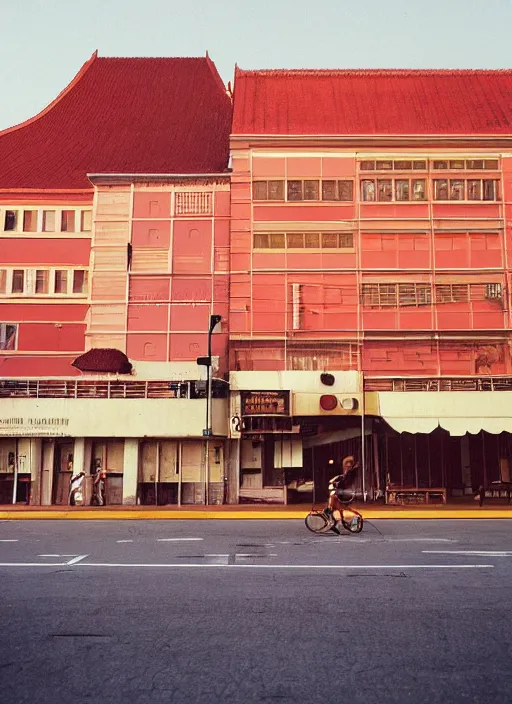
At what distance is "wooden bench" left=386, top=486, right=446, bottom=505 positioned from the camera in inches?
1169

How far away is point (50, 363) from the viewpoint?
111ft

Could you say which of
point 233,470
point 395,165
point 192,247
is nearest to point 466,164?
point 395,165

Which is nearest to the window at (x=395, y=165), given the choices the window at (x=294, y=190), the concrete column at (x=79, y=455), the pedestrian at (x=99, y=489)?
the window at (x=294, y=190)

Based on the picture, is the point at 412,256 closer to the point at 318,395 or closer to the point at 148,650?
the point at 318,395

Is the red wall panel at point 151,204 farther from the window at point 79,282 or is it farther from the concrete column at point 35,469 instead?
the concrete column at point 35,469

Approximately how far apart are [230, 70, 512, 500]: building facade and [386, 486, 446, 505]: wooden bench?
160 centimetres

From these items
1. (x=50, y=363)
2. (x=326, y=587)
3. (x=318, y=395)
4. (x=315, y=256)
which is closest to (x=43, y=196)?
(x=50, y=363)

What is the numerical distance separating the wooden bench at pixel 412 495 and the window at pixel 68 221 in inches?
734

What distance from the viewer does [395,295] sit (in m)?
32.8

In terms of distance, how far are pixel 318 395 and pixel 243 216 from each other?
28.6ft

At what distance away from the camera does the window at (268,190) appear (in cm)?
3356

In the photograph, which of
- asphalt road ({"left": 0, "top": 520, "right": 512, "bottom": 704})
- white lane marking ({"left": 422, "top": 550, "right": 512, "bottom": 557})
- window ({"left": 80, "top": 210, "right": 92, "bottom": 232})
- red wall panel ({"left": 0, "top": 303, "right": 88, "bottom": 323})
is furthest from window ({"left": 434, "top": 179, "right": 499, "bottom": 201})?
white lane marking ({"left": 422, "top": 550, "right": 512, "bottom": 557})

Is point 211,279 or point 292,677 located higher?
point 211,279

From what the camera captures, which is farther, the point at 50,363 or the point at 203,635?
the point at 50,363
